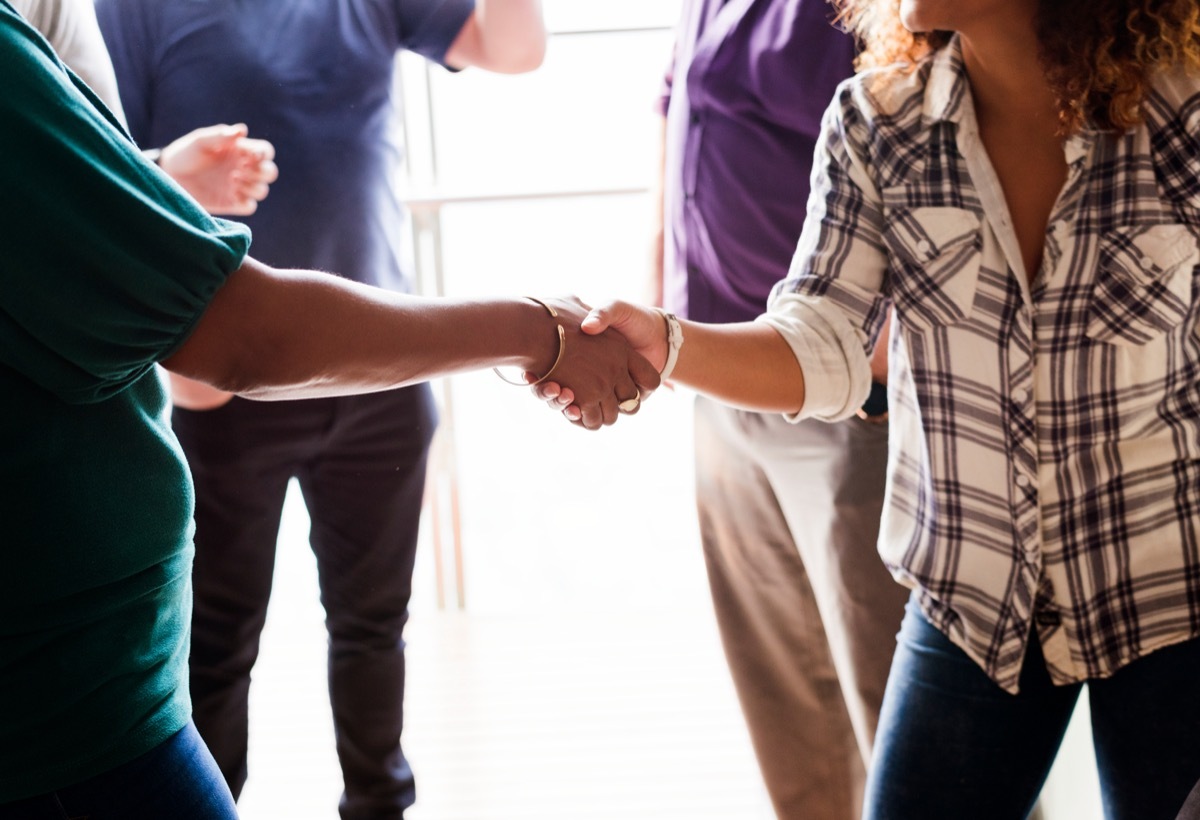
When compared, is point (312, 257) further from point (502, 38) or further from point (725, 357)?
point (725, 357)

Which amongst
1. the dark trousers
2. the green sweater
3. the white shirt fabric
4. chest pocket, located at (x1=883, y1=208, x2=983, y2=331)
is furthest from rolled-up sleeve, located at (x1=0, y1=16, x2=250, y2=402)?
the dark trousers

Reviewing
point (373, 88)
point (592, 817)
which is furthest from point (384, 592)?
point (373, 88)

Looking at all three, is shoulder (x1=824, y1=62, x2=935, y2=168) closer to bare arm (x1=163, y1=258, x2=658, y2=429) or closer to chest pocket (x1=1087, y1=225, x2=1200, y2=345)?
chest pocket (x1=1087, y1=225, x2=1200, y2=345)

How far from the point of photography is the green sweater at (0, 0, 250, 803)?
731 millimetres

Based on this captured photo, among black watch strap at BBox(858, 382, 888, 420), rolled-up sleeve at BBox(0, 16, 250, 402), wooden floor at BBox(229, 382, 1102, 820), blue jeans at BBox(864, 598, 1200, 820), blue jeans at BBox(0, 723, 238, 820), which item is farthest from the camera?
wooden floor at BBox(229, 382, 1102, 820)

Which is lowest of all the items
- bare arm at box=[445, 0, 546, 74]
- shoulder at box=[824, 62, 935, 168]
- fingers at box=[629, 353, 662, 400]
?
fingers at box=[629, 353, 662, 400]

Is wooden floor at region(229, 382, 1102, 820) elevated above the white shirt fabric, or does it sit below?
below

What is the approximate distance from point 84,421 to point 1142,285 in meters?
1.01

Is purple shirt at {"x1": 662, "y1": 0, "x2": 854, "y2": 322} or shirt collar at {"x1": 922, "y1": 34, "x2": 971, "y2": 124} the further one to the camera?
purple shirt at {"x1": 662, "y1": 0, "x2": 854, "y2": 322}

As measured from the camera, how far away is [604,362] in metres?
1.35

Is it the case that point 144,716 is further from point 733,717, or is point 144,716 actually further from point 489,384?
point 489,384

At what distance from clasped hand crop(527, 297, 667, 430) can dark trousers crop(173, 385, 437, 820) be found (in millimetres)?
747

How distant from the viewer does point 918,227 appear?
1266mm

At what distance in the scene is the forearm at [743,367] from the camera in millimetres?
1314
